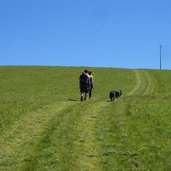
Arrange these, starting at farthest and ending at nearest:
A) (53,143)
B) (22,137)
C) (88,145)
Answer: (22,137) < (53,143) < (88,145)

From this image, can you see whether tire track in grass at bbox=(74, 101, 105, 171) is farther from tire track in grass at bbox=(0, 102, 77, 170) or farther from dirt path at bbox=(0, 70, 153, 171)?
tire track in grass at bbox=(0, 102, 77, 170)

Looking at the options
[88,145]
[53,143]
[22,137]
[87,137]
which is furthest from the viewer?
[87,137]

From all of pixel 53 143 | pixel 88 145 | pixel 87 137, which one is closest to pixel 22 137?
pixel 53 143

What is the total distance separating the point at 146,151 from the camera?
17.3m

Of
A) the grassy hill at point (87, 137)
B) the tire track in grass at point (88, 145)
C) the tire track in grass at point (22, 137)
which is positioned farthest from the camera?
the tire track in grass at point (22, 137)

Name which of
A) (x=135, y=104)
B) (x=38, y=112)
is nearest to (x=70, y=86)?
(x=135, y=104)

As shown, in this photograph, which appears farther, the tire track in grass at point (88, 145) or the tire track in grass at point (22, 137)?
the tire track in grass at point (22, 137)

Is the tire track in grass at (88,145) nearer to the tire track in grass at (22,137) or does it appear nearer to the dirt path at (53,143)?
the dirt path at (53,143)

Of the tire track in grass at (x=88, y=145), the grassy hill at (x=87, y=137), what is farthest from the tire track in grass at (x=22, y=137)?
the tire track in grass at (x=88, y=145)

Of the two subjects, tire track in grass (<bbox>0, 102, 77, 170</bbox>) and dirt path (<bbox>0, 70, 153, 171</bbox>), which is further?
tire track in grass (<bbox>0, 102, 77, 170</bbox>)

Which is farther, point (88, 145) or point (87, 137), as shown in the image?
point (87, 137)

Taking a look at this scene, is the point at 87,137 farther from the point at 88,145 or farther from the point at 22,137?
the point at 22,137

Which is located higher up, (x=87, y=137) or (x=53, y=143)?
(x=87, y=137)

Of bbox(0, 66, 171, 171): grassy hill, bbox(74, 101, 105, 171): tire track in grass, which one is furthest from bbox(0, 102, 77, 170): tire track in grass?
bbox(74, 101, 105, 171): tire track in grass
